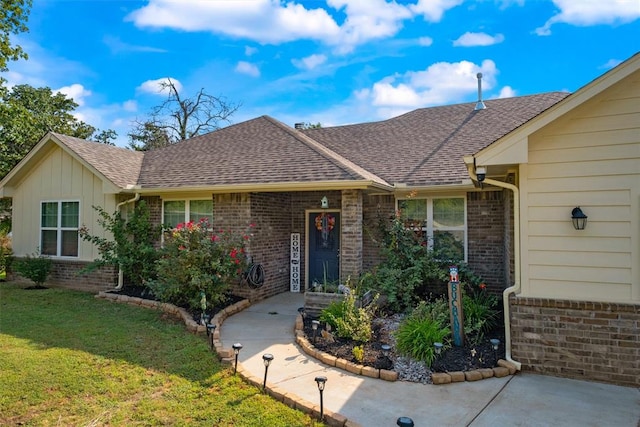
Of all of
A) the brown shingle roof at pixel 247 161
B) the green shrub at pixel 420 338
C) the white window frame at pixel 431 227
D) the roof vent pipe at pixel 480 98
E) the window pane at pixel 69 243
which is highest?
the roof vent pipe at pixel 480 98

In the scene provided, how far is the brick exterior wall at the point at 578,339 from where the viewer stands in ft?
16.1

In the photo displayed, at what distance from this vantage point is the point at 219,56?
1362 centimetres

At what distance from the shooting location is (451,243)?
8695 millimetres

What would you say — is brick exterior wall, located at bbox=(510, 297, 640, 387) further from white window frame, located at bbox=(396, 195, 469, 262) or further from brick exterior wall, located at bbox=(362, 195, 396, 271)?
brick exterior wall, located at bbox=(362, 195, 396, 271)

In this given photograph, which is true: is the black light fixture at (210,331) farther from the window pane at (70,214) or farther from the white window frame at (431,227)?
the window pane at (70,214)

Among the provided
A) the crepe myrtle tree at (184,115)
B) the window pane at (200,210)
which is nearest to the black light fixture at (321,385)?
the window pane at (200,210)

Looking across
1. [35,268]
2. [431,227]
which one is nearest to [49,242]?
[35,268]

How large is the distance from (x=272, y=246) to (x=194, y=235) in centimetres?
241

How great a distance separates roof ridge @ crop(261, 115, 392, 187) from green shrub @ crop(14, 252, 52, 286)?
25.3 ft

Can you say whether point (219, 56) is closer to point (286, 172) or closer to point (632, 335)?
point (286, 172)

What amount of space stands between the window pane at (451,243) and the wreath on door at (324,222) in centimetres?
272

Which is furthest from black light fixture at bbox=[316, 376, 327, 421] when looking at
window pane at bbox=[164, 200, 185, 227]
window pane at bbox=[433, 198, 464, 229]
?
window pane at bbox=[164, 200, 185, 227]

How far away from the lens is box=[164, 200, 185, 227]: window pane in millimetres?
10453

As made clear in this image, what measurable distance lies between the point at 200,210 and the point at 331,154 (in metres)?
3.65
